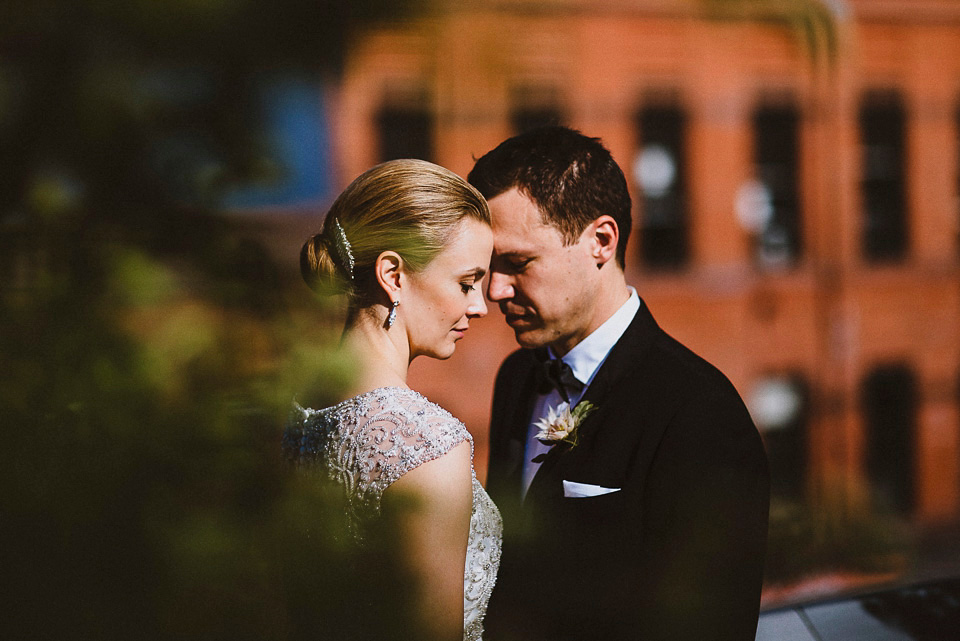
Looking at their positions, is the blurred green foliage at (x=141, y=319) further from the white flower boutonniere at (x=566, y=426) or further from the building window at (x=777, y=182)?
the building window at (x=777, y=182)

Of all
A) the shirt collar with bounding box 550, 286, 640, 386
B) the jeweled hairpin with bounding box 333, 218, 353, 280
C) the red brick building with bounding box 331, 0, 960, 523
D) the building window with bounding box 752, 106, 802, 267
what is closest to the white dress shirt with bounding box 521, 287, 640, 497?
the shirt collar with bounding box 550, 286, 640, 386

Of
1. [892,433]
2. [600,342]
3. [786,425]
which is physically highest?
[600,342]

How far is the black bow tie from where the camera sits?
97.0 inches

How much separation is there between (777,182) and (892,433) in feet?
13.5

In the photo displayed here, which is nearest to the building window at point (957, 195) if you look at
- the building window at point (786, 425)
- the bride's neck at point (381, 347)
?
the building window at point (786, 425)

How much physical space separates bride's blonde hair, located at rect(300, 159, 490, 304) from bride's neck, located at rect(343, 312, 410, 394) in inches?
2.9

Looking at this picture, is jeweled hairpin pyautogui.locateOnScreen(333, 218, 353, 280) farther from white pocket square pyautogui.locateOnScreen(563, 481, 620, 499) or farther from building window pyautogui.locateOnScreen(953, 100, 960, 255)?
building window pyautogui.locateOnScreen(953, 100, 960, 255)

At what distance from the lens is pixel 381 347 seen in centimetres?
191

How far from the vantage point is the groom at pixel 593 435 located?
1837 millimetres

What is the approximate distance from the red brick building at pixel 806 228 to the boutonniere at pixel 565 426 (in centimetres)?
732

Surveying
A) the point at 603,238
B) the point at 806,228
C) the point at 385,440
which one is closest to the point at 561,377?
the point at 603,238

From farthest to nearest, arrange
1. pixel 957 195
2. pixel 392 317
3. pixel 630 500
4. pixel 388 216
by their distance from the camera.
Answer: pixel 957 195, pixel 630 500, pixel 392 317, pixel 388 216

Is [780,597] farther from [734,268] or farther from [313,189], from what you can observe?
[313,189]

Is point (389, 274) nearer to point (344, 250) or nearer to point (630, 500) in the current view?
point (344, 250)
